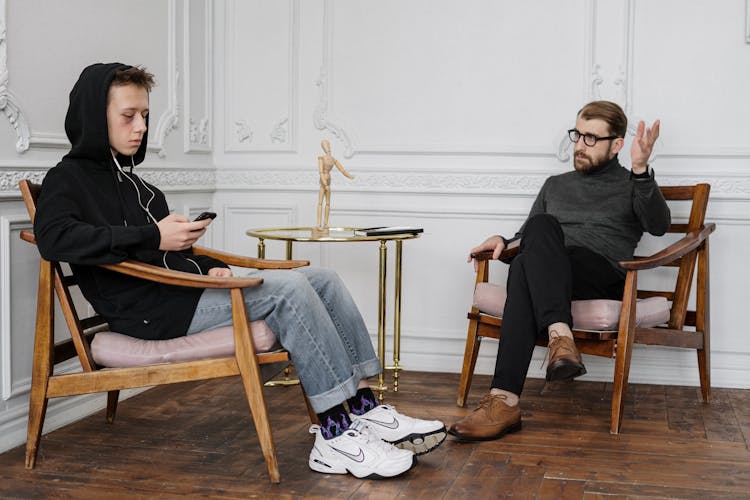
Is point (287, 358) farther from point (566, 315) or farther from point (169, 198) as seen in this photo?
point (169, 198)

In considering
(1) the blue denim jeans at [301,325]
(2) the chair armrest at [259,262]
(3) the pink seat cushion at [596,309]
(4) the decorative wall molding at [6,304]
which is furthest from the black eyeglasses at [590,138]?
(4) the decorative wall molding at [6,304]

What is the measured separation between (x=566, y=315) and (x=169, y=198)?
1.82 metres

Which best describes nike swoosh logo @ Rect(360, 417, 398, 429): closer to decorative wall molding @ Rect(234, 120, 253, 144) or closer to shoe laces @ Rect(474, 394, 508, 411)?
shoe laces @ Rect(474, 394, 508, 411)

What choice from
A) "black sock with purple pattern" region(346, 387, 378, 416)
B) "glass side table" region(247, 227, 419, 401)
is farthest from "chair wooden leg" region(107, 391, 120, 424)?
"black sock with purple pattern" region(346, 387, 378, 416)

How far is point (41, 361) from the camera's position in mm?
2568

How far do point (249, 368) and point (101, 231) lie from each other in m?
0.55

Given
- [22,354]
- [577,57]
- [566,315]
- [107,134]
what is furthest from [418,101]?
[22,354]

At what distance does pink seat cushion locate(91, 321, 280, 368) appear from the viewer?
252 centimetres

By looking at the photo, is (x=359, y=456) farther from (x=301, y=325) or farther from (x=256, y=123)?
Result: (x=256, y=123)

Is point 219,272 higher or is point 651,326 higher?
point 219,272

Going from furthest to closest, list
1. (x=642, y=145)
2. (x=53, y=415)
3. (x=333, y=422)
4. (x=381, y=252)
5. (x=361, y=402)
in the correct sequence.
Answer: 1. (x=381, y=252)
2. (x=642, y=145)
3. (x=53, y=415)
4. (x=361, y=402)
5. (x=333, y=422)

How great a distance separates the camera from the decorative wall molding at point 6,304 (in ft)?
9.10

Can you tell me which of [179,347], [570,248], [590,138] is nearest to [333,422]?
[179,347]

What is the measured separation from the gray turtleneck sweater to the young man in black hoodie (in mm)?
1163
